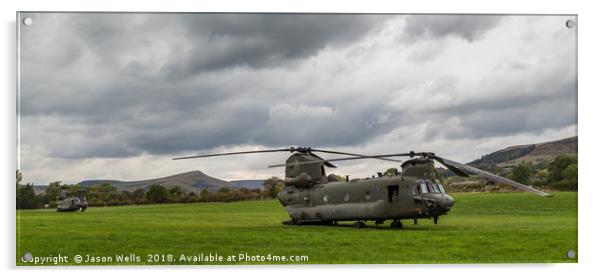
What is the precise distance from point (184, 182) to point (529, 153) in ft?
29.9

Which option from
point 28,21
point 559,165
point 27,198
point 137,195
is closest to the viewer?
point 28,21

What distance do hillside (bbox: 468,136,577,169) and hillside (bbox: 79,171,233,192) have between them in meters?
6.97

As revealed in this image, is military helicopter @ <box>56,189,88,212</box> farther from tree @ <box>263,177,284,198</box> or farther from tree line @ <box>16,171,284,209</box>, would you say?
tree @ <box>263,177,284,198</box>

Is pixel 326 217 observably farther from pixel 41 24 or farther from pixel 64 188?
pixel 41 24

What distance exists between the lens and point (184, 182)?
1756 cm

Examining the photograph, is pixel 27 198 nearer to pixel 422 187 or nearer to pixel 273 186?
pixel 273 186

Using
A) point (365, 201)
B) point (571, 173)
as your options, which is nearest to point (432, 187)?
point (365, 201)

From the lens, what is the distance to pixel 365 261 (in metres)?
13.7

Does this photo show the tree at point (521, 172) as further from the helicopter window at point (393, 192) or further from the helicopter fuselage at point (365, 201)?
the helicopter window at point (393, 192)

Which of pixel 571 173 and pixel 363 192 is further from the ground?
pixel 571 173

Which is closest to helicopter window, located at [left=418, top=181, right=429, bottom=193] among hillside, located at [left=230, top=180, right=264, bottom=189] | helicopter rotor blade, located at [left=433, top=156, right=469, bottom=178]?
helicopter rotor blade, located at [left=433, top=156, right=469, bottom=178]

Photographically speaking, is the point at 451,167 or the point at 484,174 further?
the point at 451,167

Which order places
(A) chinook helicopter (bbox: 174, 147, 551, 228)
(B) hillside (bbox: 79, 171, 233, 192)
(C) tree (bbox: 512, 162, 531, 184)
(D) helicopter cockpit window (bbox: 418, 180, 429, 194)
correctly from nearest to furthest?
(B) hillside (bbox: 79, 171, 233, 192)
(C) tree (bbox: 512, 162, 531, 184)
(A) chinook helicopter (bbox: 174, 147, 551, 228)
(D) helicopter cockpit window (bbox: 418, 180, 429, 194)

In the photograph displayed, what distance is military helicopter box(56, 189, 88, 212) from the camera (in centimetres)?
1564
